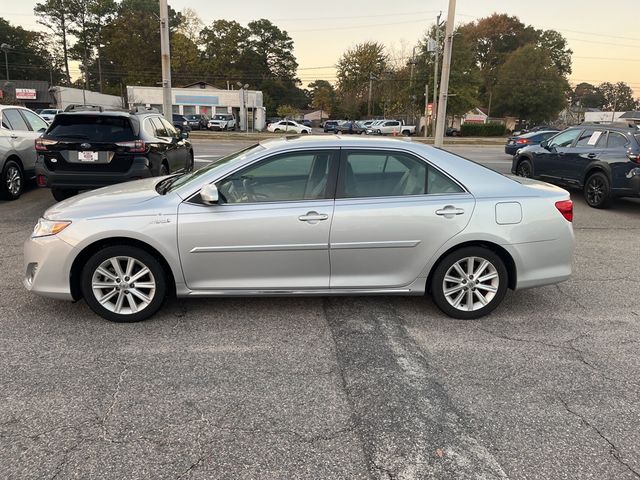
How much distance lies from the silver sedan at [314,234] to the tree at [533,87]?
68725 millimetres

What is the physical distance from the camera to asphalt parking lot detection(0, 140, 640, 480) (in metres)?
2.55

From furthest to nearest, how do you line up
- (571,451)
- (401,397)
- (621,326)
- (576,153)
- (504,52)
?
(504,52), (576,153), (621,326), (401,397), (571,451)

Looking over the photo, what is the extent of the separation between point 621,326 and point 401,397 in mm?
2470

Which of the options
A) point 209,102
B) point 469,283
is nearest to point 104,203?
point 469,283

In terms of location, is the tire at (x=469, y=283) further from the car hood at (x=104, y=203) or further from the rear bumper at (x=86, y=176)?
the rear bumper at (x=86, y=176)

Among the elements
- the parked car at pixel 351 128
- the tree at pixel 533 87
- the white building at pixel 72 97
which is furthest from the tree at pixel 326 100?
the white building at pixel 72 97

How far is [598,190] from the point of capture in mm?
9656

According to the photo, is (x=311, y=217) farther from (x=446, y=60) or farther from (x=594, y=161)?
(x=446, y=60)

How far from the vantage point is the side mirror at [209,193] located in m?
3.88

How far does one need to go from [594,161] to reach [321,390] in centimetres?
871

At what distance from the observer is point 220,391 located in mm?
3178

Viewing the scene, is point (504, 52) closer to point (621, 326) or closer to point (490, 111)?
point (490, 111)

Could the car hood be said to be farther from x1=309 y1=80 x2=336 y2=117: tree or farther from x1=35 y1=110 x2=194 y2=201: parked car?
x1=309 y1=80 x2=336 y2=117: tree

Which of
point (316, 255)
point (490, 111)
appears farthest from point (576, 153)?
point (490, 111)
